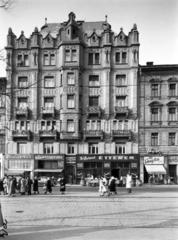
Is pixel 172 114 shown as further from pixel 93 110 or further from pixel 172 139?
pixel 93 110

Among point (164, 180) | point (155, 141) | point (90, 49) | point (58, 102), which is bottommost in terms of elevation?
point (164, 180)

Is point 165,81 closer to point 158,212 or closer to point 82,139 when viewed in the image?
point 82,139

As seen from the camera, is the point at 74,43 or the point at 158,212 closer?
the point at 158,212

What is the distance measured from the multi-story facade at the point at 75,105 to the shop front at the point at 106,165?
126mm

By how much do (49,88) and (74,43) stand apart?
666 centimetres

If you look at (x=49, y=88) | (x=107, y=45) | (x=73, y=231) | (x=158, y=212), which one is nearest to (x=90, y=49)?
(x=107, y=45)

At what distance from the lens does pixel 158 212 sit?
625 inches

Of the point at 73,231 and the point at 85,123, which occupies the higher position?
the point at 85,123

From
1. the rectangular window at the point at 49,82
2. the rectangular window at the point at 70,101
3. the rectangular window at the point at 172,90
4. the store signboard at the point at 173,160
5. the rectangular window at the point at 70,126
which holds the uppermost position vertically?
the rectangular window at the point at 49,82

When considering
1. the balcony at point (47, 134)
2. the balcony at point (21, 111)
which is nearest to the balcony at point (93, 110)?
the balcony at point (47, 134)

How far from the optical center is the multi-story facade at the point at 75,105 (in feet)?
149

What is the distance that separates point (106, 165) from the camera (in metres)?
45.4

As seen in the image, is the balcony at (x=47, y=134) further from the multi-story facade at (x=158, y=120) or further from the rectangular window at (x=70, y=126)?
the multi-story facade at (x=158, y=120)

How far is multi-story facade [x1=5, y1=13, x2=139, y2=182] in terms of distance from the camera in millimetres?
45500
